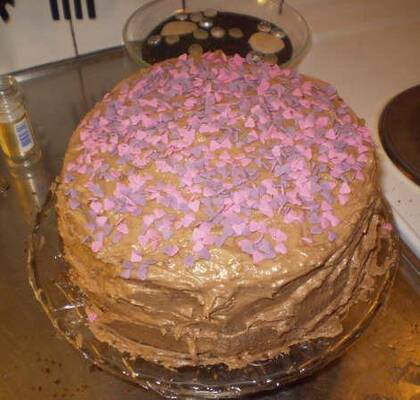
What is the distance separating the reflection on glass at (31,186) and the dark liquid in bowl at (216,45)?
18.4 inches

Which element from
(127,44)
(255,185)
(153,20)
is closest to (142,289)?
(255,185)

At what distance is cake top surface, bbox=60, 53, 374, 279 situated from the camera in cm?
Answer: 92

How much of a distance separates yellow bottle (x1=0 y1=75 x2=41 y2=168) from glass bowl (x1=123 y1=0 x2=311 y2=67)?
0.38m

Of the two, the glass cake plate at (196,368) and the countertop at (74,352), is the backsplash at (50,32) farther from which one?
the glass cake plate at (196,368)

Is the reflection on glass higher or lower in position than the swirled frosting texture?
lower

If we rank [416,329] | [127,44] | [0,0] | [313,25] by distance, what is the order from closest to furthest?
[416,329] → [0,0] → [127,44] → [313,25]

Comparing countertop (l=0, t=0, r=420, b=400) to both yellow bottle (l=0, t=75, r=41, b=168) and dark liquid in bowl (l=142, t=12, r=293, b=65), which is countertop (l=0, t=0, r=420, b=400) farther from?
dark liquid in bowl (l=142, t=12, r=293, b=65)

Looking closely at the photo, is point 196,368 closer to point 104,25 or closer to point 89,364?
point 89,364

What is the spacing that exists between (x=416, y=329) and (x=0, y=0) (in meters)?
1.43

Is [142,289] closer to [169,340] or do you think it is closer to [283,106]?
[169,340]

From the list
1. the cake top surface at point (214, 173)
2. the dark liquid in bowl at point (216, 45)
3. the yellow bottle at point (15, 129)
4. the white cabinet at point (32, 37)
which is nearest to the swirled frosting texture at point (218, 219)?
the cake top surface at point (214, 173)

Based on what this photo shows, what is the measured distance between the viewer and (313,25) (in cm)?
192

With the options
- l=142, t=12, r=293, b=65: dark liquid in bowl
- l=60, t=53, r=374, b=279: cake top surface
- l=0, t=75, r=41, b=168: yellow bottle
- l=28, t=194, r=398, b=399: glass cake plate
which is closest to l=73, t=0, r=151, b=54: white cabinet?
l=142, t=12, r=293, b=65: dark liquid in bowl

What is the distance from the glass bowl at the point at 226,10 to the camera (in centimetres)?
161
